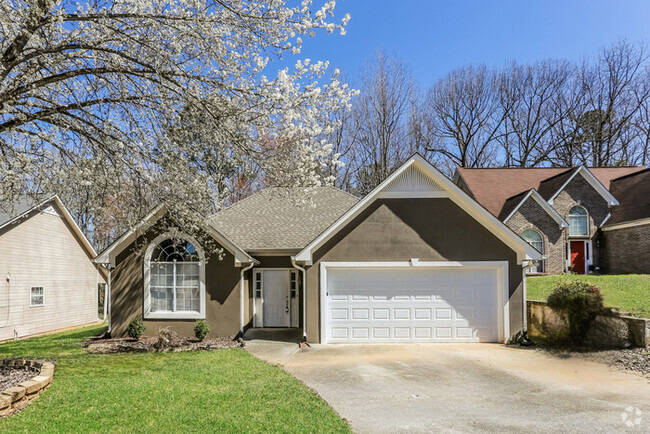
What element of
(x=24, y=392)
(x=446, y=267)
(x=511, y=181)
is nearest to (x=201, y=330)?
(x=24, y=392)

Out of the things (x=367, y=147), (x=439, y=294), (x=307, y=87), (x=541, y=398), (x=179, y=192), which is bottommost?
(x=541, y=398)

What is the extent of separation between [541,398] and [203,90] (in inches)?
310

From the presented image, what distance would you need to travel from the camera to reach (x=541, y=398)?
276 inches

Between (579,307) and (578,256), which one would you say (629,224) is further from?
(579,307)

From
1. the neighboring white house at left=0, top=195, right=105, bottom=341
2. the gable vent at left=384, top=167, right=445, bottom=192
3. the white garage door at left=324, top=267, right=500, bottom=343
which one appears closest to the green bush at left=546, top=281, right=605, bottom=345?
the white garage door at left=324, top=267, right=500, bottom=343

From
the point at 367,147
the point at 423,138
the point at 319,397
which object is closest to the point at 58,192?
the point at 319,397

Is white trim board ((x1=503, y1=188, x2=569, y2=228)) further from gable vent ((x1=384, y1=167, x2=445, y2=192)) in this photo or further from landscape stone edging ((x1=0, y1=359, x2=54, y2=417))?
landscape stone edging ((x1=0, y1=359, x2=54, y2=417))

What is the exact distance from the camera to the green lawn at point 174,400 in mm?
5586

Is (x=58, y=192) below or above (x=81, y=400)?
above

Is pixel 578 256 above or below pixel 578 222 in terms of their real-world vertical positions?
below

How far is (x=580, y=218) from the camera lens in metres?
23.1

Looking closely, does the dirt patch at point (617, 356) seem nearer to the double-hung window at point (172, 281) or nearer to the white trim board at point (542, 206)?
the double-hung window at point (172, 281)

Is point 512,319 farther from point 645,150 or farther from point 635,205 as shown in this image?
point 645,150

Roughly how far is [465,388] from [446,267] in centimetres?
493
